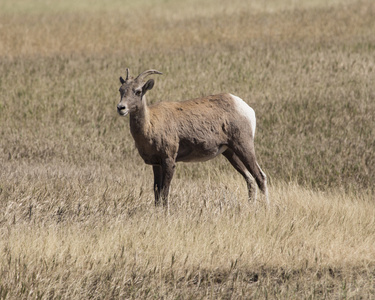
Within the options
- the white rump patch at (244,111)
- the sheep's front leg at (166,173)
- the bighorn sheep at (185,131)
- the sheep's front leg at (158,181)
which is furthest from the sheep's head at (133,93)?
the white rump patch at (244,111)

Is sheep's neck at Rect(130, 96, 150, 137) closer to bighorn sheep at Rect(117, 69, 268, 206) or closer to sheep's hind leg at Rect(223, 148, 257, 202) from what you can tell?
bighorn sheep at Rect(117, 69, 268, 206)

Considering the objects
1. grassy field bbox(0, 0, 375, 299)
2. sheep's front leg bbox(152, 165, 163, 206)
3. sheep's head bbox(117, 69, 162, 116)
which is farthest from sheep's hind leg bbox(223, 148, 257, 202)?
sheep's head bbox(117, 69, 162, 116)

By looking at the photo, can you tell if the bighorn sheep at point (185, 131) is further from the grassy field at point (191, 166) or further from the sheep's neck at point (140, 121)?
the grassy field at point (191, 166)

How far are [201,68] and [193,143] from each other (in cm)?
944

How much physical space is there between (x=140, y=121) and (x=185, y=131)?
2.44ft

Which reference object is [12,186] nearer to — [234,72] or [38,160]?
[38,160]

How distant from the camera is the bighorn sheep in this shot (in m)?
7.79

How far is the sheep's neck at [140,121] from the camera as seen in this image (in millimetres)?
7777

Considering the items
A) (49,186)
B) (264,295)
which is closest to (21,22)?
(49,186)

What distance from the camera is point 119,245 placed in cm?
658

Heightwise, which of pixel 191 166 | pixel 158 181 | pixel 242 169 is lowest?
pixel 191 166

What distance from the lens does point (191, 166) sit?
1153 centimetres

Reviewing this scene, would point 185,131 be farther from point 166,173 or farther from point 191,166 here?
point 191,166

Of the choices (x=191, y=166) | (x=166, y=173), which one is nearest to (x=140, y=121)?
(x=166, y=173)
